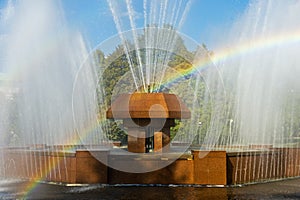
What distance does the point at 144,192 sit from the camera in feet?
31.6

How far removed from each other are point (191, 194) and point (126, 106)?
497cm

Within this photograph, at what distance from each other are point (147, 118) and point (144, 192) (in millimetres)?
4089

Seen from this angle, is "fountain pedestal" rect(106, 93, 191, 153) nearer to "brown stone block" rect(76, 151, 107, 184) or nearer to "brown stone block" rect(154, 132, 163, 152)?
"brown stone block" rect(154, 132, 163, 152)

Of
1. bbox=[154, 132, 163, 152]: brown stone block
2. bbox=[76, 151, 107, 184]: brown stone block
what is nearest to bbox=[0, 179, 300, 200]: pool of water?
bbox=[76, 151, 107, 184]: brown stone block

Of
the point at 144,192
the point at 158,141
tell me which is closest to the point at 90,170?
the point at 144,192

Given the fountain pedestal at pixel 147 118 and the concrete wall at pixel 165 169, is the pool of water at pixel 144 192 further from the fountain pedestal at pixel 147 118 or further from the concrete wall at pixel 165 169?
the fountain pedestal at pixel 147 118

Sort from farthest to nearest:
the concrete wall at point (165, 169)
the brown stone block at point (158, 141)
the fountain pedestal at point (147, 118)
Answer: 1. the brown stone block at point (158, 141)
2. the fountain pedestal at point (147, 118)
3. the concrete wall at point (165, 169)

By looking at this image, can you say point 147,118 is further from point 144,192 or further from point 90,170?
point 144,192

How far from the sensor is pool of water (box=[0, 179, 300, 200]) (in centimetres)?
908

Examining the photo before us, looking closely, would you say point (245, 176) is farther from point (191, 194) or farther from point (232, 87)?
point (232, 87)

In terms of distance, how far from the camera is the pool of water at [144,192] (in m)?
9.08

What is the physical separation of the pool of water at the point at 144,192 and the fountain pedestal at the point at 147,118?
3.09 metres

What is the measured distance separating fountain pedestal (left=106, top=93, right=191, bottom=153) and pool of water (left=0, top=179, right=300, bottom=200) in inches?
122

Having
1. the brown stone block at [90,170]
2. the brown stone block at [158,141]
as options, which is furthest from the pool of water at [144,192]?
the brown stone block at [158,141]
